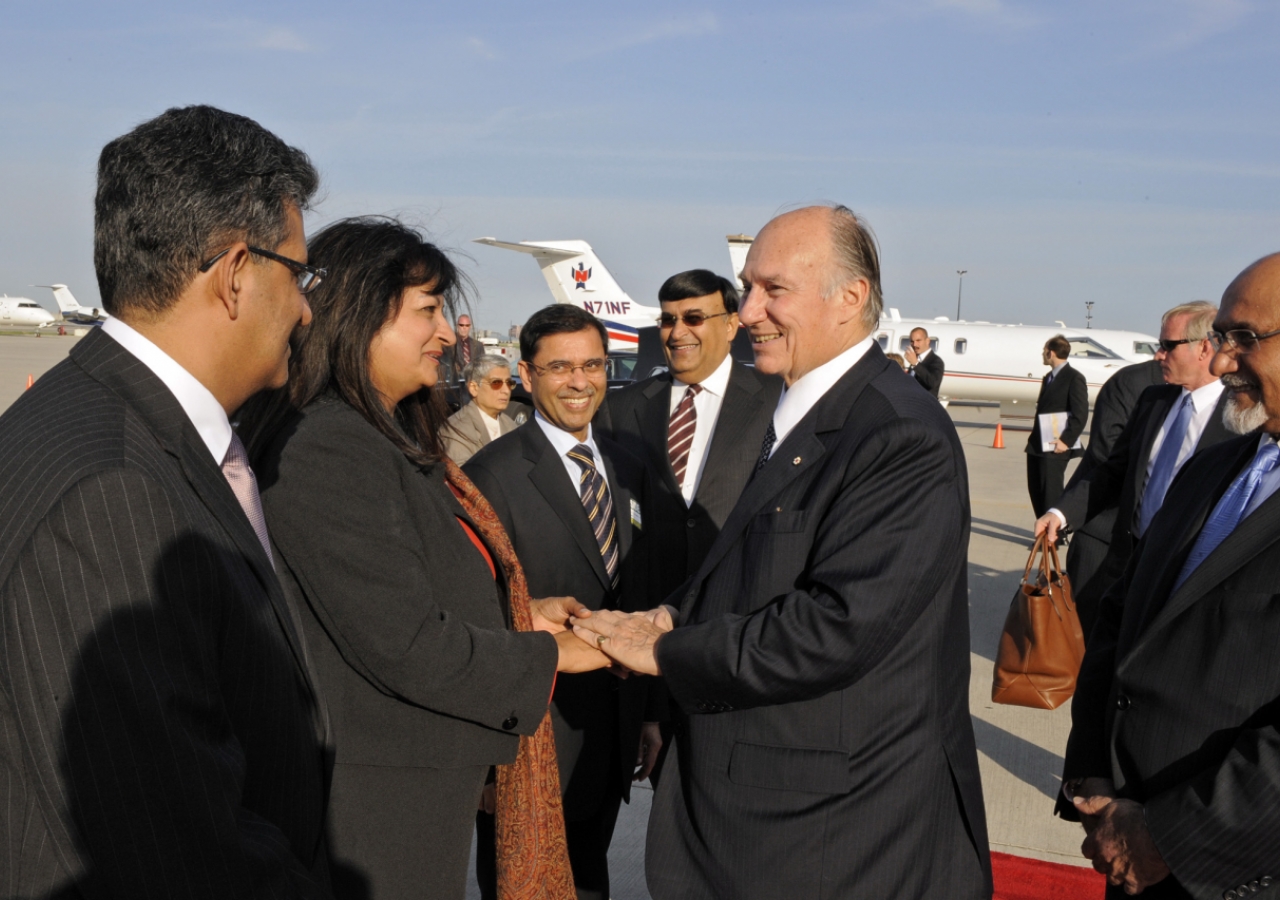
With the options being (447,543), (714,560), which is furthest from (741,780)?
(447,543)

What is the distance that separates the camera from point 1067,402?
10.6 meters

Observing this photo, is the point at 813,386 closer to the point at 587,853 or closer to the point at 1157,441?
the point at 587,853

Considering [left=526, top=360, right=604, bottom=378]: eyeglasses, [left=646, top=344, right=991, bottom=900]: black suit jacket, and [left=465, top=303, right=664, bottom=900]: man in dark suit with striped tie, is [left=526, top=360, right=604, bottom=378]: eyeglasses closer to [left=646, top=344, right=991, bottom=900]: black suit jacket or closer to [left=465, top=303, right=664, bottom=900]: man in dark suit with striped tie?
[left=465, top=303, right=664, bottom=900]: man in dark suit with striped tie

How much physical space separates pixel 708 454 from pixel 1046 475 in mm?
6670

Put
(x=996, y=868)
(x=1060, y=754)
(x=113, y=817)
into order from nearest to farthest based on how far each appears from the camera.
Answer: (x=113, y=817) < (x=996, y=868) < (x=1060, y=754)

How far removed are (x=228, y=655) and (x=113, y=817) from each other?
230mm

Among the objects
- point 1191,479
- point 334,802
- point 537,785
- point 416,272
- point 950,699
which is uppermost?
point 416,272

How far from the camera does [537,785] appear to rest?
8.16ft

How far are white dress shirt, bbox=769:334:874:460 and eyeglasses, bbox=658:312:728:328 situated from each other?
8.60ft

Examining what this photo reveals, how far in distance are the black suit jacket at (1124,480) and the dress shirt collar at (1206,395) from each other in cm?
16

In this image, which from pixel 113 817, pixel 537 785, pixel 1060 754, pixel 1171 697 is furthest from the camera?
pixel 1060 754

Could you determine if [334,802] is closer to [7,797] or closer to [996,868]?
[7,797]

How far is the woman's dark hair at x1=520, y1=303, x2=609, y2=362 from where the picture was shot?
12.3 feet

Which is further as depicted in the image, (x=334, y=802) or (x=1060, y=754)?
(x=1060, y=754)
